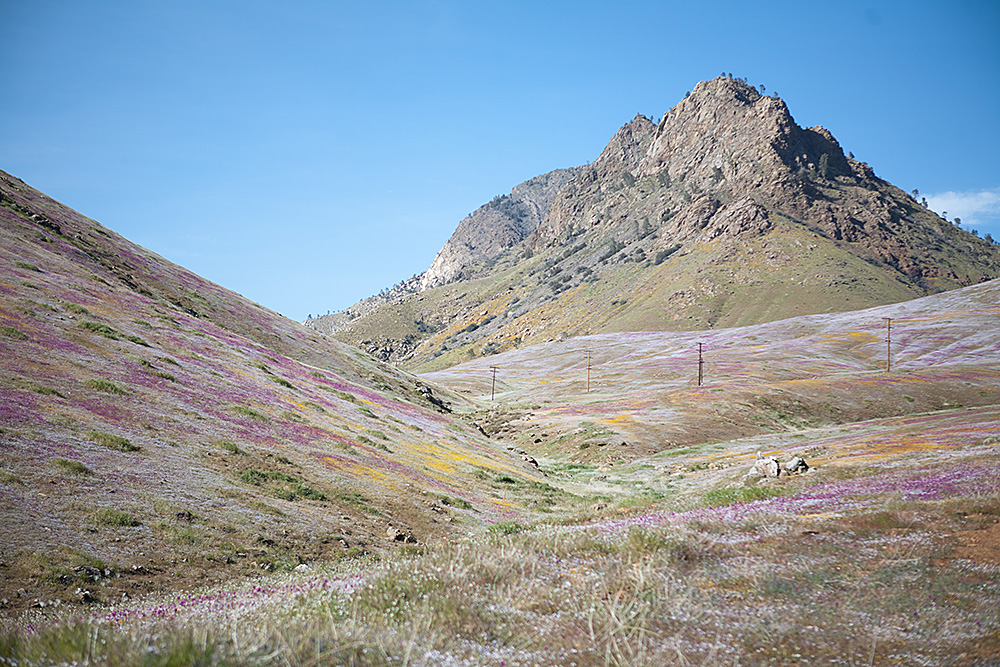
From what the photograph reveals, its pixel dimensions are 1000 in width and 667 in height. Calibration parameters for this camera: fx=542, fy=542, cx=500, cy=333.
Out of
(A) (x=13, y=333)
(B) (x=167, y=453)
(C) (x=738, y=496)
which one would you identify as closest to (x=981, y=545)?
(C) (x=738, y=496)

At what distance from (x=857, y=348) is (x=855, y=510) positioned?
356ft

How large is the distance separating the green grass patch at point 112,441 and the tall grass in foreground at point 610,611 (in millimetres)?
8921

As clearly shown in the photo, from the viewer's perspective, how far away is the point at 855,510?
10.5m

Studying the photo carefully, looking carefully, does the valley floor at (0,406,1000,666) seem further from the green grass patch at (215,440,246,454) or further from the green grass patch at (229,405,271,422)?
the green grass patch at (229,405,271,422)

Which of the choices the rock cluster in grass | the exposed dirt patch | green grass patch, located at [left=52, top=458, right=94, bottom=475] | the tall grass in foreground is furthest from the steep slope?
the exposed dirt patch

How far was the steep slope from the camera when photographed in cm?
1192

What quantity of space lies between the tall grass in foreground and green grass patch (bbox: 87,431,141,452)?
A: 892cm

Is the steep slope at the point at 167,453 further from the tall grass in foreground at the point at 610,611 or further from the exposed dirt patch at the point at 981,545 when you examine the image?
the exposed dirt patch at the point at 981,545

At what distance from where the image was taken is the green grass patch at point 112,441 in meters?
15.9

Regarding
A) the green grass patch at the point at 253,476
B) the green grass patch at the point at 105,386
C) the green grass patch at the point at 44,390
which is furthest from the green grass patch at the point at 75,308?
the green grass patch at the point at 253,476

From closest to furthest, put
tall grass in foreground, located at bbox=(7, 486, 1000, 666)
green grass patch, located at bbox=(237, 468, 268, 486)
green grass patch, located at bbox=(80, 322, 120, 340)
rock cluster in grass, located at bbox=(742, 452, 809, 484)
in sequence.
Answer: tall grass in foreground, located at bbox=(7, 486, 1000, 666) < green grass patch, located at bbox=(237, 468, 268, 486) < rock cluster in grass, located at bbox=(742, 452, 809, 484) < green grass patch, located at bbox=(80, 322, 120, 340)

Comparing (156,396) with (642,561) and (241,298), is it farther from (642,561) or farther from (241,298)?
(241,298)

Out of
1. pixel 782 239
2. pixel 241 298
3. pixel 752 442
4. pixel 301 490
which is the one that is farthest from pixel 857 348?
pixel 301 490

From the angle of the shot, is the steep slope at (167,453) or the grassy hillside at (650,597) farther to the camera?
the steep slope at (167,453)
